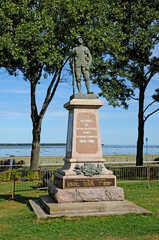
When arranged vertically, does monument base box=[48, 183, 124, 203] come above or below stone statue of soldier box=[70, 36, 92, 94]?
below

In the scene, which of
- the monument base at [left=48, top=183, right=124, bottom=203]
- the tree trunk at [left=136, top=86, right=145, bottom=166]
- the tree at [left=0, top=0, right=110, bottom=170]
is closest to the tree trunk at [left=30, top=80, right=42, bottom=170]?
the tree at [left=0, top=0, right=110, bottom=170]

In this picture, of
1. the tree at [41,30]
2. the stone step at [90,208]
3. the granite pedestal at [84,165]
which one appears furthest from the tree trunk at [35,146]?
the stone step at [90,208]

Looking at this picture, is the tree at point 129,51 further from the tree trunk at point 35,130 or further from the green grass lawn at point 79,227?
the green grass lawn at point 79,227

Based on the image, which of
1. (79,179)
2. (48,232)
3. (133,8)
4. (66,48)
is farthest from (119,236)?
(133,8)

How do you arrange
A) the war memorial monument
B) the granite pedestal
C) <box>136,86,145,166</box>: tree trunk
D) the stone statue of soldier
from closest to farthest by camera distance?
1. the war memorial monument
2. the granite pedestal
3. the stone statue of soldier
4. <box>136,86,145,166</box>: tree trunk

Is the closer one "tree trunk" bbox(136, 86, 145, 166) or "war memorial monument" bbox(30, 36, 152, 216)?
"war memorial monument" bbox(30, 36, 152, 216)

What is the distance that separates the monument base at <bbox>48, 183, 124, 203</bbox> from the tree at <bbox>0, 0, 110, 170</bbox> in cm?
1035

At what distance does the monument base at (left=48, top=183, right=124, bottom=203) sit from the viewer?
397 inches

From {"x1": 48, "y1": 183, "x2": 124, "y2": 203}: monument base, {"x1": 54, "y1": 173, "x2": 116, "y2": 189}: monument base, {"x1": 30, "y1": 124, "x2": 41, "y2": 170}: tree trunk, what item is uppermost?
{"x1": 30, "y1": 124, "x2": 41, "y2": 170}: tree trunk

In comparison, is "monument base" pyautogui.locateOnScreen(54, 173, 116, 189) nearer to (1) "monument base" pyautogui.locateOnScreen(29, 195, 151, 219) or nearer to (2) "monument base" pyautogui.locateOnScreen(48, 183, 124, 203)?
(2) "monument base" pyautogui.locateOnScreen(48, 183, 124, 203)

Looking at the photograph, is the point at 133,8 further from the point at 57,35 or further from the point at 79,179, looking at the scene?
the point at 79,179


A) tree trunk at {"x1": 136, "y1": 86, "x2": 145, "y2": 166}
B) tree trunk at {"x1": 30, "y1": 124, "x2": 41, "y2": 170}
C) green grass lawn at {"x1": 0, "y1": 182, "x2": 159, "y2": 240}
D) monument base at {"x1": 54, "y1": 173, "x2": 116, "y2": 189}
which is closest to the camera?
green grass lawn at {"x1": 0, "y1": 182, "x2": 159, "y2": 240}

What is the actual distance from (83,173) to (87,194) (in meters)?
0.77

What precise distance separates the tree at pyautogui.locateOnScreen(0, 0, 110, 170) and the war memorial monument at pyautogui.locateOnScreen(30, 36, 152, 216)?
7.90m
